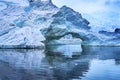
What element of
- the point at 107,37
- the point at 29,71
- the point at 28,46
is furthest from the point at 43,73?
the point at 107,37

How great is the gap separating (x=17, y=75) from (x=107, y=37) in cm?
891

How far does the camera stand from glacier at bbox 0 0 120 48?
15.1 metres

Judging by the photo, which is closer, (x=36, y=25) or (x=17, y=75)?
(x=17, y=75)

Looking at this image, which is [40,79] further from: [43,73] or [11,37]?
[11,37]

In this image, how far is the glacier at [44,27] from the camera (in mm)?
15125

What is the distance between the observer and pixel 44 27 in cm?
1581

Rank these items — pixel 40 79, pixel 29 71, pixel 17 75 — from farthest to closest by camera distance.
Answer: pixel 29 71 → pixel 17 75 → pixel 40 79

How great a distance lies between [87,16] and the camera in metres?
15.0

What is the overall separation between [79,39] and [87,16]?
3.61 ft

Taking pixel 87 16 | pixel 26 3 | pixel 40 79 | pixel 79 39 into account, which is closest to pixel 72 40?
pixel 79 39

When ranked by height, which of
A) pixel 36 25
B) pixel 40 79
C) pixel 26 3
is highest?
pixel 26 3

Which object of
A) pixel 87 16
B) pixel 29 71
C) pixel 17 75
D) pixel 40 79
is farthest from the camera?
pixel 87 16

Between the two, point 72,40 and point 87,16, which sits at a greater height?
point 87,16

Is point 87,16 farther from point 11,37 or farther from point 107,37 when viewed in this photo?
point 11,37
